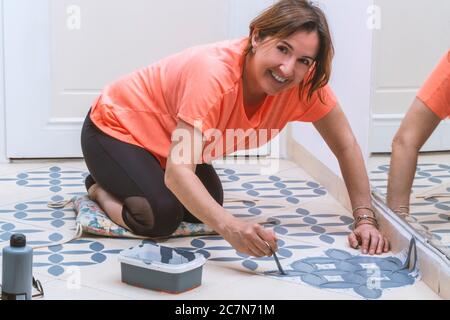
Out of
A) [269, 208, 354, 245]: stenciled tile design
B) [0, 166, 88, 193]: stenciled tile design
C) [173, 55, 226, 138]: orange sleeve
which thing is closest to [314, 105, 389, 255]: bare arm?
[269, 208, 354, 245]: stenciled tile design

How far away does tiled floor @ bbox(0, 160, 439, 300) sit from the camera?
203cm

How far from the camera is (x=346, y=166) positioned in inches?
94.7

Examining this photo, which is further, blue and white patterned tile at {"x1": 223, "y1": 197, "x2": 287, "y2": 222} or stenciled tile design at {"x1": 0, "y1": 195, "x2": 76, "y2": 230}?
blue and white patterned tile at {"x1": 223, "y1": 197, "x2": 287, "y2": 222}

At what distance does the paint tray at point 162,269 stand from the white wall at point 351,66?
727 millimetres

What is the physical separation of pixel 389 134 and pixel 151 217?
65cm

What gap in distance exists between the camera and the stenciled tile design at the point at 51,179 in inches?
115

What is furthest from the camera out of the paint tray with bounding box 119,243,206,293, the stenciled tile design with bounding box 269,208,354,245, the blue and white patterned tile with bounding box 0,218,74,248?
the stenciled tile design with bounding box 269,208,354,245

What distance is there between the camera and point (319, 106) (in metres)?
2.36

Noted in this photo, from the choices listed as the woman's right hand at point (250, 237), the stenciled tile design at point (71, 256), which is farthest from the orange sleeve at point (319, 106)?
the stenciled tile design at point (71, 256)

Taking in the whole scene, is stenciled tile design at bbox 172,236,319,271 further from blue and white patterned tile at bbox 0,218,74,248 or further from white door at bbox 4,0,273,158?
white door at bbox 4,0,273,158

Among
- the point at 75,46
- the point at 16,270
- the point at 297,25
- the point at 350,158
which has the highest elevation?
the point at 297,25

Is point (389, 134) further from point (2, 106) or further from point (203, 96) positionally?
point (2, 106)

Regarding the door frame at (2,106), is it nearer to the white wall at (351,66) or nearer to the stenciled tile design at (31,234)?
the stenciled tile design at (31,234)

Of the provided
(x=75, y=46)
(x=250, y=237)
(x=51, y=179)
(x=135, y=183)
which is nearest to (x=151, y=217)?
(x=135, y=183)
